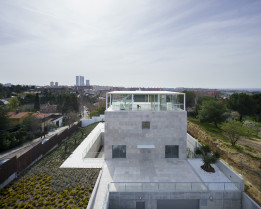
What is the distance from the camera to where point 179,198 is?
430 inches

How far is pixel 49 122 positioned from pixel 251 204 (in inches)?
1422

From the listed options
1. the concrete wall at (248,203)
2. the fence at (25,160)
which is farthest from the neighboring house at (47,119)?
the concrete wall at (248,203)

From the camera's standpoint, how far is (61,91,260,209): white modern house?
35.7 ft

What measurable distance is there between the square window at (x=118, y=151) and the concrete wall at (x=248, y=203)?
972 cm

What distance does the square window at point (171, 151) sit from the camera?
15953 millimetres

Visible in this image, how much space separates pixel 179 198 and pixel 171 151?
17.7 ft

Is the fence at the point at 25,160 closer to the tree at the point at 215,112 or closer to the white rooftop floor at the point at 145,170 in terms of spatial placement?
the white rooftop floor at the point at 145,170

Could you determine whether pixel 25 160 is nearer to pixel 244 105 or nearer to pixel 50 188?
pixel 50 188

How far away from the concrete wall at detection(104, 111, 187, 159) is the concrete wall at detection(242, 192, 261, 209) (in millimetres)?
6162

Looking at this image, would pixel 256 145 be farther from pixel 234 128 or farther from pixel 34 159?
pixel 34 159

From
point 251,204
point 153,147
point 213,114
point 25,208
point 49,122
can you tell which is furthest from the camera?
point 49,122

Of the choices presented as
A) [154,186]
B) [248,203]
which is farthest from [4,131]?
[248,203]

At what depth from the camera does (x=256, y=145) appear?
75.4 feet

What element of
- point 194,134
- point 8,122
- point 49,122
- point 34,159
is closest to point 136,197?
point 34,159
